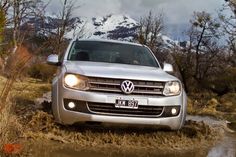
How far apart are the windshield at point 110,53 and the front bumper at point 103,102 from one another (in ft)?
4.36

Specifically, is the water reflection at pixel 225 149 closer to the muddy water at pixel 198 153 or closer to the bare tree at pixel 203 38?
the muddy water at pixel 198 153

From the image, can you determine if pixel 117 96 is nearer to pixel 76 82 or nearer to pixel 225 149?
pixel 76 82

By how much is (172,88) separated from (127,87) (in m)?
0.74

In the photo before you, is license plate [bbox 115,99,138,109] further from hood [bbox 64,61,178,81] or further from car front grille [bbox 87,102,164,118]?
hood [bbox 64,61,178,81]


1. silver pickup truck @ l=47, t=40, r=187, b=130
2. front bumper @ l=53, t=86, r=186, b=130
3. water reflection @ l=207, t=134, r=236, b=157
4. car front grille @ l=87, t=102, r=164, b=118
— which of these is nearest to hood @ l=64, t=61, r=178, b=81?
silver pickup truck @ l=47, t=40, r=187, b=130

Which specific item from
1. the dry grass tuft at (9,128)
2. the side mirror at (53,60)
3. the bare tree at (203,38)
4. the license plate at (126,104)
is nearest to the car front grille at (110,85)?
the license plate at (126,104)

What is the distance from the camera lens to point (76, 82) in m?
7.02

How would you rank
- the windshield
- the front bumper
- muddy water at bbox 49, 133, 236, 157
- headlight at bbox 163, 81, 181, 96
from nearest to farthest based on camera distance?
muddy water at bbox 49, 133, 236, 157 < the front bumper < headlight at bbox 163, 81, 181, 96 < the windshield

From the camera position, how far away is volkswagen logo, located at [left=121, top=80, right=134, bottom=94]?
22.8ft

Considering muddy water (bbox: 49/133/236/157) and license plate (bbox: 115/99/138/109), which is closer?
muddy water (bbox: 49/133/236/157)

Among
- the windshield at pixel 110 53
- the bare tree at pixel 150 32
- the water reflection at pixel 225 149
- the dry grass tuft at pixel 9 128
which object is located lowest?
the bare tree at pixel 150 32

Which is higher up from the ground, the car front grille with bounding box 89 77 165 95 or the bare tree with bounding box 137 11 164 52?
the car front grille with bounding box 89 77 165 95

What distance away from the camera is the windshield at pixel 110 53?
27.5ft

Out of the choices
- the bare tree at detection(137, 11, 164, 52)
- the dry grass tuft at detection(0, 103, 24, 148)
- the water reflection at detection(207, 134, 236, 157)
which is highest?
the dry grass tuft at detection(0, 103, 24, 148)
